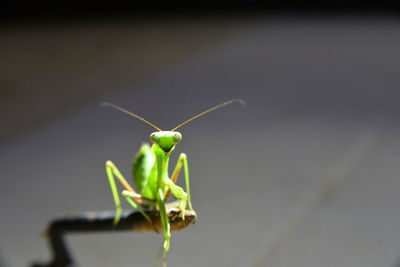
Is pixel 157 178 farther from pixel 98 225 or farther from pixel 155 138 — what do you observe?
pixel 98 225

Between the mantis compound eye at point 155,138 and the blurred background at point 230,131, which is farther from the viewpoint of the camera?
the blurred background at point 230,131

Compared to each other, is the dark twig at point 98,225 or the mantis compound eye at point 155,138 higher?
the mantis compound eye at point 155,138

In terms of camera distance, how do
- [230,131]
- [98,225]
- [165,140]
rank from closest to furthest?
[165,140] < [98,225] < [230,131]

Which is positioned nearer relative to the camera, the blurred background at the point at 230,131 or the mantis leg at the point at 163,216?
the mantis leg at the point at 163,216

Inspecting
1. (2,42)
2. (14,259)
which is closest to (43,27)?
(2,42)

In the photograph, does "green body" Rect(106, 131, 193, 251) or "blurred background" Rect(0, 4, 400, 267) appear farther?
"blurred background" Rect(0, 4, 400, 267)

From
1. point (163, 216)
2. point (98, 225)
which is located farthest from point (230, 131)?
point (163, 216)

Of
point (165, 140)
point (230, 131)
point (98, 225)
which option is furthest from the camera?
point (230, 131)

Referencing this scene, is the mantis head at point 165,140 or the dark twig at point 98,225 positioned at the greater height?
the mantis head at point 165,140

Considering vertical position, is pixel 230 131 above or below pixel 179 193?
below
